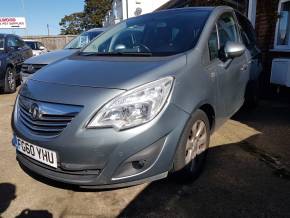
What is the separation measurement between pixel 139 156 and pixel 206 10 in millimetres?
2132

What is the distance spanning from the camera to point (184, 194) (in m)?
2.83

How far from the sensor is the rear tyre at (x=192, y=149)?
8.64ft

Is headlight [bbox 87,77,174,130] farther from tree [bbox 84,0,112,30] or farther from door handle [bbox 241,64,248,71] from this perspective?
tree [bbox 84,0,112,30]

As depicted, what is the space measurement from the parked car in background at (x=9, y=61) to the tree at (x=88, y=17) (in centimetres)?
4399

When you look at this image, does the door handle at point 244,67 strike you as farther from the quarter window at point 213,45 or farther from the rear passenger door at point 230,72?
the quarter window at point 213,45

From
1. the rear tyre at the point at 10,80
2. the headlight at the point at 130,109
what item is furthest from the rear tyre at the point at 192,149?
the rear tyre at the point at 10,80

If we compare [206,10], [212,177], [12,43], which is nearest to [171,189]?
[212,177]

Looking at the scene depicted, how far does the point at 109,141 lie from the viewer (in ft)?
7.59

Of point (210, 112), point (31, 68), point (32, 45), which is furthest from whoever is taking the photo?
point (32, 45)

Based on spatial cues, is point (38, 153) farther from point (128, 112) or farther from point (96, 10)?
point (96, 10)

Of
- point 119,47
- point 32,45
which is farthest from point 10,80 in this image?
point 32,45

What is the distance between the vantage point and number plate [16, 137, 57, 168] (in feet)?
8.20

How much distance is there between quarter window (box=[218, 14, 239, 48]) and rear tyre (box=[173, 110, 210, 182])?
102cm

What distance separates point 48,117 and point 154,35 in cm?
163
